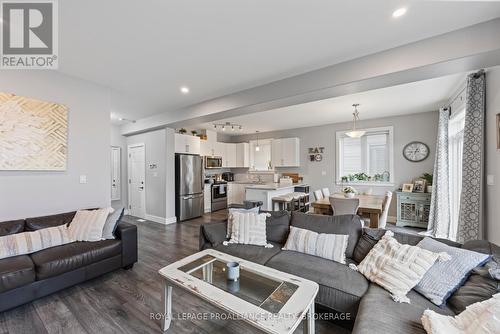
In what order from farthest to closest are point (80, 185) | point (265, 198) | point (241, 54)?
point (265, 198), point (80, 185), point (241, 54)

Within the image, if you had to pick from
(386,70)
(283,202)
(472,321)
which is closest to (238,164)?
(283,202)

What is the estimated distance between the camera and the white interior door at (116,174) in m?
5.85

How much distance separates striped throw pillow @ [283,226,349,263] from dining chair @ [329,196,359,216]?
114 centimetres

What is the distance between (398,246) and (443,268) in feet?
1.04

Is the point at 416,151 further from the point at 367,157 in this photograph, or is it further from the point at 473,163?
the point at 473,163

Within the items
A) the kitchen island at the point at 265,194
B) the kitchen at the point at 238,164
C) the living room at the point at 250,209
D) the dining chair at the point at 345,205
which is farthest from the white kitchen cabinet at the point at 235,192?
the dining chair at the point at 345,205

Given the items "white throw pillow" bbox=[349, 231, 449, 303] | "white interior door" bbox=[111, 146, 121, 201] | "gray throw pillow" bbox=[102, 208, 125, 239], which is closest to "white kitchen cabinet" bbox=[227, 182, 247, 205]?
"white interior door" bbox=[111, 146, 121, 201]

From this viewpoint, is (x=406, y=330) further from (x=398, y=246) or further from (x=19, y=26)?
(x=19, y=26)

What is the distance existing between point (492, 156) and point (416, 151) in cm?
292

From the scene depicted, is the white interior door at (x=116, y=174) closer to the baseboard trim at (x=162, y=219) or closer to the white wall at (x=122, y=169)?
the white wall at (x=122, y=169)

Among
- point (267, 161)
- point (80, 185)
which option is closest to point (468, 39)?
point (80, 185)

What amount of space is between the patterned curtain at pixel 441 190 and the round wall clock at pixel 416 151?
2.49ft

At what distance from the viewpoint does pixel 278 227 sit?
2713 millimetres

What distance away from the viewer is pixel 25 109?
8.67 feet
